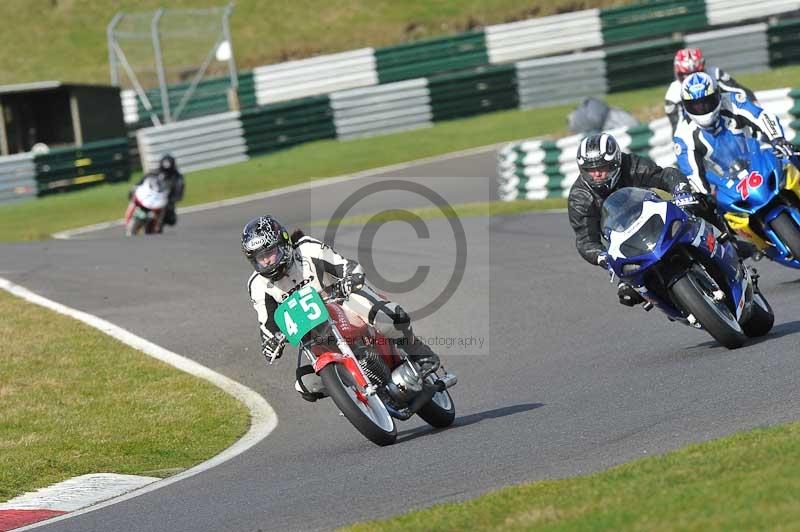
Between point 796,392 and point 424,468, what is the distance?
7.08 feet

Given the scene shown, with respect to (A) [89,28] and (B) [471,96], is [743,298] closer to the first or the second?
(B) [471,96]

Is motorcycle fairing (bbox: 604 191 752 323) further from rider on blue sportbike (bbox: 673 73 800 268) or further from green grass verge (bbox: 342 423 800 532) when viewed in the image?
green grass verge (bbox: 342 423 800 532)

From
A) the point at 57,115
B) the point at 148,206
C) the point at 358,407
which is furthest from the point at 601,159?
the point at 57,115

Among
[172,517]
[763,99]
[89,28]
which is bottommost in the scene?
[172,517]

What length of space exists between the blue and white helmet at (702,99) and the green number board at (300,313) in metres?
4.33

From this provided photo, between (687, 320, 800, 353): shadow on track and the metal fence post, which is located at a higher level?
the metal fence post

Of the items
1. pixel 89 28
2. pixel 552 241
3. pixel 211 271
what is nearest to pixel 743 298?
pixel 552 241

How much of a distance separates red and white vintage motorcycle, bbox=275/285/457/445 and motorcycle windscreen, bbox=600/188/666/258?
1.53 meters

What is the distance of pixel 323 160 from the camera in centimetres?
2939

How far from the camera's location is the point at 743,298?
373 inches

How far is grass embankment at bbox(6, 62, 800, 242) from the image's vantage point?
2727 centimetres

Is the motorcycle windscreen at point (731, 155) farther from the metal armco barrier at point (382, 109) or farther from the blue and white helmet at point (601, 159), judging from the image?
the metal armco barrier at point (382, 109)

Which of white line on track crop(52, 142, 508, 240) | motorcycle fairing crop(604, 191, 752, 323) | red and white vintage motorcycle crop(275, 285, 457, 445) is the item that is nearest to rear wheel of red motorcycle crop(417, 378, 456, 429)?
red and white vintage motorcycle crop(275, 285, 457, 445)

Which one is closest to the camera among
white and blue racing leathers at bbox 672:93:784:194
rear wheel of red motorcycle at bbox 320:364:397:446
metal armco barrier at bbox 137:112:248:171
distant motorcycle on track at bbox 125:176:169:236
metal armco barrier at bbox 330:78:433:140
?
rear wheel of red motorcycle at bbox 320:364:397:446
